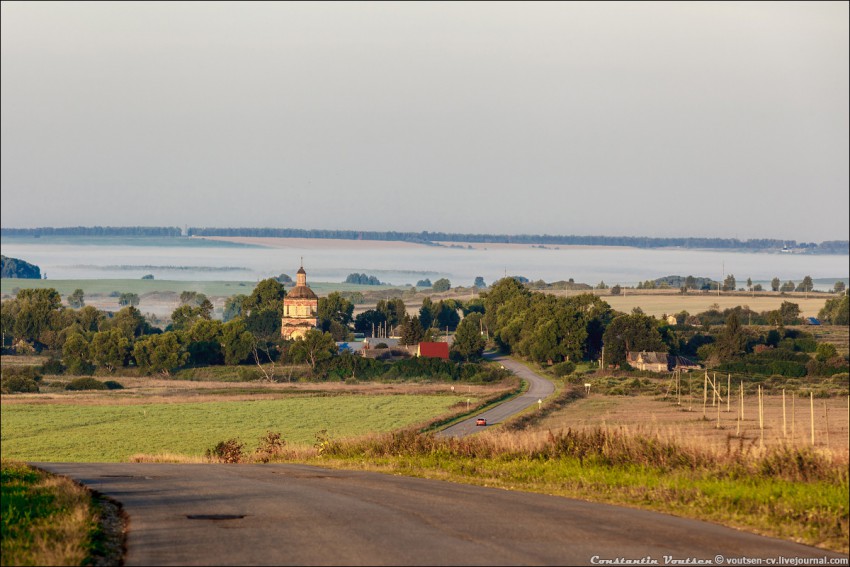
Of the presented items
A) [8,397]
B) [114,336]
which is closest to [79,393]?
[8,397]

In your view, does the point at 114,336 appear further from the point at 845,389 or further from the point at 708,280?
the point at 708,280

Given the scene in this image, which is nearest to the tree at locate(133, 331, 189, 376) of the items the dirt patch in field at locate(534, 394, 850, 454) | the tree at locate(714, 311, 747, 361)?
the dirt patch in field at locate(534, 394, 850, 454)

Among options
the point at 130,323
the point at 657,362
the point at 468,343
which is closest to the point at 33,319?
the point at 130,323

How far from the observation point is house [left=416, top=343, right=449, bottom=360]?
108125 millimetres

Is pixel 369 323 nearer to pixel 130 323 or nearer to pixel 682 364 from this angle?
pixel 130 323

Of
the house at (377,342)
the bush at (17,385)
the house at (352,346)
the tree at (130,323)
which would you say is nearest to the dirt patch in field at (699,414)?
the house at (352,346)

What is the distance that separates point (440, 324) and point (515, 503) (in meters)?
131

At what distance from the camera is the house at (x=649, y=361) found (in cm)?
9750

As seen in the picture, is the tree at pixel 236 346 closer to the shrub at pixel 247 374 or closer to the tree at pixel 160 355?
the tree at pixel 160 355

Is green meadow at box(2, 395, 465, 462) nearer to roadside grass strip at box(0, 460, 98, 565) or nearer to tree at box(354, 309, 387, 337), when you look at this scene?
roadside grass strip at box(0, 460, 98, 565)

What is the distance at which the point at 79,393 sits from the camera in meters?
88.6

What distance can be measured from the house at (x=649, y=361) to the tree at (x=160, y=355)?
42372 millimetres

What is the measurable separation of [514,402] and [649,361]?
91.5 ft

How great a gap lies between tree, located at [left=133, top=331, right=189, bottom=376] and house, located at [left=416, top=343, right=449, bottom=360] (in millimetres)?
22707
